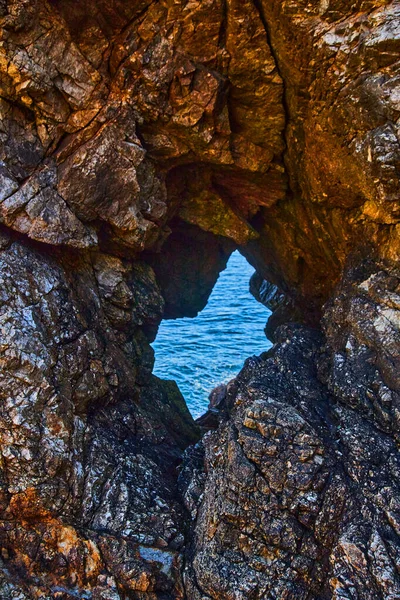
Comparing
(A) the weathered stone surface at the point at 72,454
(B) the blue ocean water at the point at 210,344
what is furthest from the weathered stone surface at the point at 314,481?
(B) the blue ocean water at the point at 210,344

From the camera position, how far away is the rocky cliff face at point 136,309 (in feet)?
42.6

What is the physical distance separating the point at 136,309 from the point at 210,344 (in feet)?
64.3

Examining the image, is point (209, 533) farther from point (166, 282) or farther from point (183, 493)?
point (166, 282)

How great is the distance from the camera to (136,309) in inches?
731

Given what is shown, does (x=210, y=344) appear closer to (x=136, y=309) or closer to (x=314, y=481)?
(x=136, y=309)

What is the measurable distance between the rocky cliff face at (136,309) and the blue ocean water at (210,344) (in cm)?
1346

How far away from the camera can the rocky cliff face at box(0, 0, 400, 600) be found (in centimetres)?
1298

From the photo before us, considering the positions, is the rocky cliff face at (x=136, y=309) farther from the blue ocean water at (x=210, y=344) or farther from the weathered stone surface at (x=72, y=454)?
the blue ocean water at (x=210, y=344)

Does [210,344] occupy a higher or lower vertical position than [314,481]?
higher

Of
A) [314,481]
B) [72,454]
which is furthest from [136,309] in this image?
[314,481]

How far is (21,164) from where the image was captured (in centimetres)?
1520

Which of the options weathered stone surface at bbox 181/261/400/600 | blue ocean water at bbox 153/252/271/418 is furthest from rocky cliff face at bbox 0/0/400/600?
blue ocean water at bbox 153/252/271/418

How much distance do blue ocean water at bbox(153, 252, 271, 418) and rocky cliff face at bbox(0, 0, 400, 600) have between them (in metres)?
13.5

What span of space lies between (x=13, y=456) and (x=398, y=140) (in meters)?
13.2
